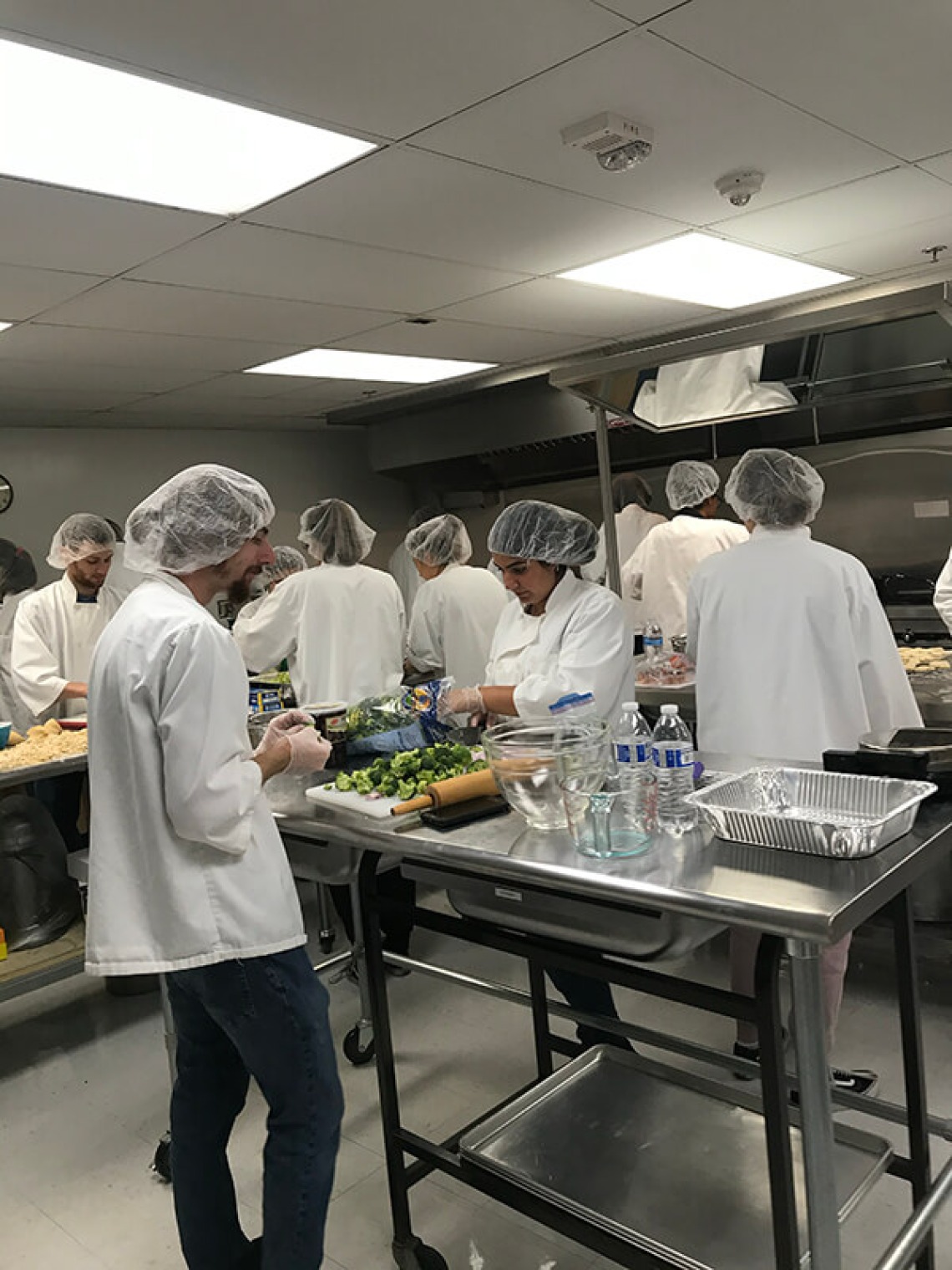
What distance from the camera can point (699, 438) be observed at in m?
5.75

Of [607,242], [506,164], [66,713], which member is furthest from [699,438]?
[66,713]

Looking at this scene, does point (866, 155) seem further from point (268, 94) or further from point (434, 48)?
point (268, 94)

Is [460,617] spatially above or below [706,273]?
below

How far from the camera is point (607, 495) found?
11.3 ft

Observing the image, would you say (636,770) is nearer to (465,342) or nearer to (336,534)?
(336,534)

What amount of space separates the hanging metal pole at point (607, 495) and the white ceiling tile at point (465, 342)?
49.5 inches

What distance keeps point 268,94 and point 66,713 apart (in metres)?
2.43

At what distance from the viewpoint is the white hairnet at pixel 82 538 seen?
143 inches

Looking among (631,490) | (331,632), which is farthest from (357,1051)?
(631,490)

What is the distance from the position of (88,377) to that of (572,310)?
2.29 meters

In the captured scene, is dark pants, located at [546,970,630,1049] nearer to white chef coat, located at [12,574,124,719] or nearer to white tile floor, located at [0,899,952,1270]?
white tile floor, located at [0,899,952,1270]

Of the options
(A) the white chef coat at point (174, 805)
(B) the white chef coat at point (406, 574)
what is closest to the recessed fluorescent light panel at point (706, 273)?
(A) the white chef coat at point (174, 805)

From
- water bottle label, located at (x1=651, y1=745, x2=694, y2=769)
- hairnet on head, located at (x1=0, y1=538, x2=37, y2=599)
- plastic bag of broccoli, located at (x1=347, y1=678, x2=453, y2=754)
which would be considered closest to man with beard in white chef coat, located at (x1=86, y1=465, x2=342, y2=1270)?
plastic bag of broccoli, located at (x1=347, y1=678, x2=453, y2=754)

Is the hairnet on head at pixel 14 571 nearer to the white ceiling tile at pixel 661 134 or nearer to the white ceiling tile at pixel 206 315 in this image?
the white ceiling tile at pixel 206 315
